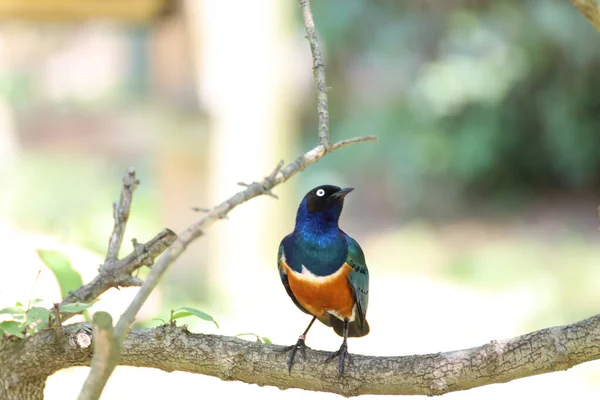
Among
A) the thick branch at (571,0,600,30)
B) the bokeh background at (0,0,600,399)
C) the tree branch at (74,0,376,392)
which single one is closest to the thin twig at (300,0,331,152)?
the tree branch at (74,0,376,392)

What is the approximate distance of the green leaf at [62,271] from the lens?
6.82 feet

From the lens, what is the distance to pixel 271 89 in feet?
16.6

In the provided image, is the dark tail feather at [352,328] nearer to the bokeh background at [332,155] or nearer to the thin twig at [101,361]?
the thin twig at [101,361]

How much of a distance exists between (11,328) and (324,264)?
34.1 inches

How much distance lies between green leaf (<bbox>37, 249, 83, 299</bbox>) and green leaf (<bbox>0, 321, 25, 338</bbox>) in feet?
1.03

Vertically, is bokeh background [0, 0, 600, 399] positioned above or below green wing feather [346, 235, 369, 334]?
above

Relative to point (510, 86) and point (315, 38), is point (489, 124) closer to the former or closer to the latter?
point (510, 86)

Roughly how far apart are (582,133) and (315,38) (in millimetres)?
7412

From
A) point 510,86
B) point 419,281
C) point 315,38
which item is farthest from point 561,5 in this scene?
point 315,38

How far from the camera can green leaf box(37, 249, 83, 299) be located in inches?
81.9

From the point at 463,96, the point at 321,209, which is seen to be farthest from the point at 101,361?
the point at 463,96

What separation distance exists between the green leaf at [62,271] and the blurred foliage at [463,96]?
22.5 feet

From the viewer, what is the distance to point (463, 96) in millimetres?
8617

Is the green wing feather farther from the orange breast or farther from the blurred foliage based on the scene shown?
the blurred foliage
